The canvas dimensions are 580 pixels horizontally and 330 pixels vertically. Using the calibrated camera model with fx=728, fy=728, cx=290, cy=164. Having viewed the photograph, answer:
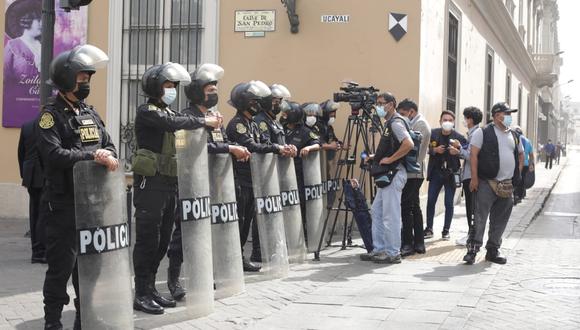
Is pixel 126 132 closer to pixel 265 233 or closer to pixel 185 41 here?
pixel 185 41

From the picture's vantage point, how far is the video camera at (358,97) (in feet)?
28.9

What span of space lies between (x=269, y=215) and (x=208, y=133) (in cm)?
119

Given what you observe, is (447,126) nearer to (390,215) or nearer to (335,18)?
(390,215)

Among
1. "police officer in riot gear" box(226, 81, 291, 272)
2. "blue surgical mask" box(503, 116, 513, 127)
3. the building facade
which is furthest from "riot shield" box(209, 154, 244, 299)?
the building facade

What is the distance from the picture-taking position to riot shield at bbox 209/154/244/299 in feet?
21.2

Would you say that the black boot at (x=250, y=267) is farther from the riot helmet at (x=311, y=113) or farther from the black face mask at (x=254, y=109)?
the riot helmet at (x=311, y=113)

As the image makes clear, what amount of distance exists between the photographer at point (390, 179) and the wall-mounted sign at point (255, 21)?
11.1 feet

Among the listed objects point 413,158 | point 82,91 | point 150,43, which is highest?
point 150,43

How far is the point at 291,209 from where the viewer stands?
313 inches

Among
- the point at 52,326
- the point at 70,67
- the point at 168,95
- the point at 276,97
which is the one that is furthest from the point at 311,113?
the point at 52,326

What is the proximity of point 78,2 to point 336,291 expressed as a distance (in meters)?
3.67

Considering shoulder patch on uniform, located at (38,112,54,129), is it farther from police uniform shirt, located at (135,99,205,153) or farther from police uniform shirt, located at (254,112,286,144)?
police uniform shirt, located at (254,112,286,144)

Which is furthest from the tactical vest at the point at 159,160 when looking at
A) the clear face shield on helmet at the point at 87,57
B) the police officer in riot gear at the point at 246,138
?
the police officer in riot gear at the point at 246,138

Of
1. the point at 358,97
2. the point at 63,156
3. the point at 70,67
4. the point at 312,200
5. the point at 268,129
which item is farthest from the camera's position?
the point at 358,97
